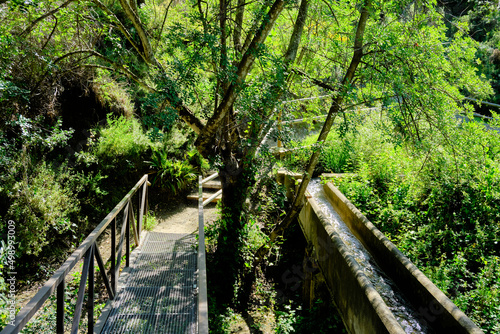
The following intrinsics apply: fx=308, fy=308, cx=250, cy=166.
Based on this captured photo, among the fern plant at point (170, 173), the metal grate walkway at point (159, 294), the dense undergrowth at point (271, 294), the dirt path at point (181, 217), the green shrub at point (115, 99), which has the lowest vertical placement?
the dense undergrowth at point (271, 294)

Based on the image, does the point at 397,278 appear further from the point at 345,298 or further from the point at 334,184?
the point at 334,184

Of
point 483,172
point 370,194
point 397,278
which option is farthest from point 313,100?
point 397,278

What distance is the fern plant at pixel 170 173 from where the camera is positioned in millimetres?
9836

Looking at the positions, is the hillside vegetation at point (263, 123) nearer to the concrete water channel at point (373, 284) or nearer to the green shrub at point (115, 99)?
the concrete water channel at point (373, 284)

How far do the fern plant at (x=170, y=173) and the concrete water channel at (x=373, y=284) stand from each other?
4590mm

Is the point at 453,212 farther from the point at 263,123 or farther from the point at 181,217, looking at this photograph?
the point at 181,217

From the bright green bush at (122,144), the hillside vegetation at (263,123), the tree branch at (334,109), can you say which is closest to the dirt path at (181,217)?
the hillside vegetation at (263,123)

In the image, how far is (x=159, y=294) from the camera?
4.37 m

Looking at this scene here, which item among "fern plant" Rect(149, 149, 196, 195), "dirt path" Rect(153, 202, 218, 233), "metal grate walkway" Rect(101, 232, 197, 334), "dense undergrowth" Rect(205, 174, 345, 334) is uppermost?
"fern plant" Rect(149, 149, 196, 195)

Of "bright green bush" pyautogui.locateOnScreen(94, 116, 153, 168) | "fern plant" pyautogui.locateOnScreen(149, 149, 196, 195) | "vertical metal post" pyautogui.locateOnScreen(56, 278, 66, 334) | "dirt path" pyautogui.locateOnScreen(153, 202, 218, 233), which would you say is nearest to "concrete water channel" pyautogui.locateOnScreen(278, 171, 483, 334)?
"vertical metal post" pyautogui.locateOnScreen(56, 278, 66, 334)

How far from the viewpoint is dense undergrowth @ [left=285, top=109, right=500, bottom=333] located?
4.37 m

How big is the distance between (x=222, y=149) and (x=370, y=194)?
146 inches

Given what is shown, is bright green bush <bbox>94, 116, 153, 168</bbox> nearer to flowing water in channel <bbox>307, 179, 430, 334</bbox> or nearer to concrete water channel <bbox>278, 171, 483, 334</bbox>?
concrete water channel <bbox>278, 171, 483, 334</bbox>

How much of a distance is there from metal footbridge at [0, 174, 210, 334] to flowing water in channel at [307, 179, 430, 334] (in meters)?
2.77
